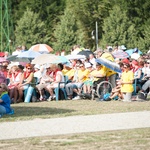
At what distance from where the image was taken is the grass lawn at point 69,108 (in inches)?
645

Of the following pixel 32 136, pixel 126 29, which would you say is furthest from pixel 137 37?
pixel 32 136

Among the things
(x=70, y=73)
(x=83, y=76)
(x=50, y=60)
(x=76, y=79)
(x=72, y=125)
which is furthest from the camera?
(x=70, y=73)

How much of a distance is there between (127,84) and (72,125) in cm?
699

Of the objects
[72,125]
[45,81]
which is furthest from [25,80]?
[72,125]

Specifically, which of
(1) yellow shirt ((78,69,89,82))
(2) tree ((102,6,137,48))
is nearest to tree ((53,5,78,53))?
(2) tree ((102,6,137,48))

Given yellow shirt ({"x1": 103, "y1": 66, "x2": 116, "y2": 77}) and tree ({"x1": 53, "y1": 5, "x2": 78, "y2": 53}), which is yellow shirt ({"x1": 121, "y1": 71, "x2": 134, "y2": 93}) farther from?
tree ({"x1": 53, "y1": 5, "x2": 78, "y2": 53})

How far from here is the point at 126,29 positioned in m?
61.2

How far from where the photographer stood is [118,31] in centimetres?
6066

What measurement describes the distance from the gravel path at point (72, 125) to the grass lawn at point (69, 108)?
2.87 feet

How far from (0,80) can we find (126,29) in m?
43.8

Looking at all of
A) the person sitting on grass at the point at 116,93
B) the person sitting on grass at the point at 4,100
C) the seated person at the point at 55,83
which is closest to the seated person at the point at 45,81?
the seated person at the point at 55,83

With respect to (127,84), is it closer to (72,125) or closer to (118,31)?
(72,125)

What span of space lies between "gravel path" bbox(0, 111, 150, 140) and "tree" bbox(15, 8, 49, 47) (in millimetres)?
49996

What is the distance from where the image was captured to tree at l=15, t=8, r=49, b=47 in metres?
65.4
